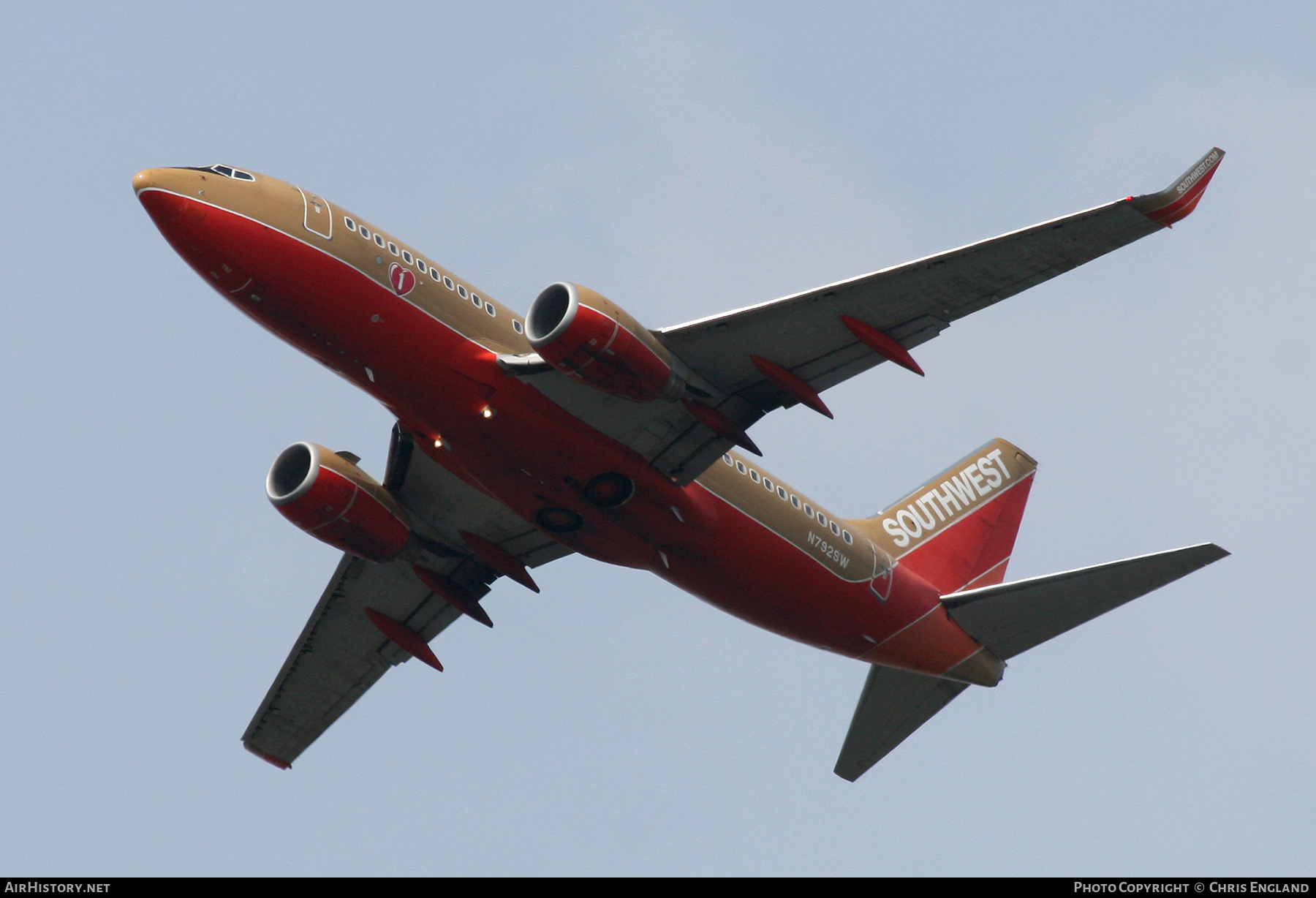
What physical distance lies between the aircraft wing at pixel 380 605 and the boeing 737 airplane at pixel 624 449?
85 millimetres

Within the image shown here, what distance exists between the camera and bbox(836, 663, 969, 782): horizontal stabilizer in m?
40.6

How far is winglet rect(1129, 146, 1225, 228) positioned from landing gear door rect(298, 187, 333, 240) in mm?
15359

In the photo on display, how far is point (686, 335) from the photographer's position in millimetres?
32438

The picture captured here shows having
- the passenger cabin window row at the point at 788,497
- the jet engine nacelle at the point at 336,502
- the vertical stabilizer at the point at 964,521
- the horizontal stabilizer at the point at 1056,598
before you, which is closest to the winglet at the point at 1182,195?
the horizontal stabilizer at the point at 1056,598

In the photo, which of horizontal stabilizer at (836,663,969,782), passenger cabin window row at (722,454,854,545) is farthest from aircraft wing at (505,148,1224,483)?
horizontal stabilizer at (836,663,969,782)

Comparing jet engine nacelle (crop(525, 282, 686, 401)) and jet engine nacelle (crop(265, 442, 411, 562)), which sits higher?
jet engine nacelle (crop(525, 282, 686, 401))

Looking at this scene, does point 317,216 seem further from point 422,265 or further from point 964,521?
point 964,521

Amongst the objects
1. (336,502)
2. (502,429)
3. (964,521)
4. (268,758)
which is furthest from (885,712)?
(268,758)

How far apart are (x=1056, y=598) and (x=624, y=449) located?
11263mm

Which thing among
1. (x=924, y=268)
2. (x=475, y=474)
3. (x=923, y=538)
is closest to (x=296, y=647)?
(x=475, y=474)

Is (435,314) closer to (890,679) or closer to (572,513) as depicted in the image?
(572,513)

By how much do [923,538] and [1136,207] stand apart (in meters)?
14.0

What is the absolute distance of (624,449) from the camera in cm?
3381

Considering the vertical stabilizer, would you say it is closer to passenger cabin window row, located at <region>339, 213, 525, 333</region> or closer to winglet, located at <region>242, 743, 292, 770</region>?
passenger cabin window row, located at <region>339, 213, 525, 333</region>
